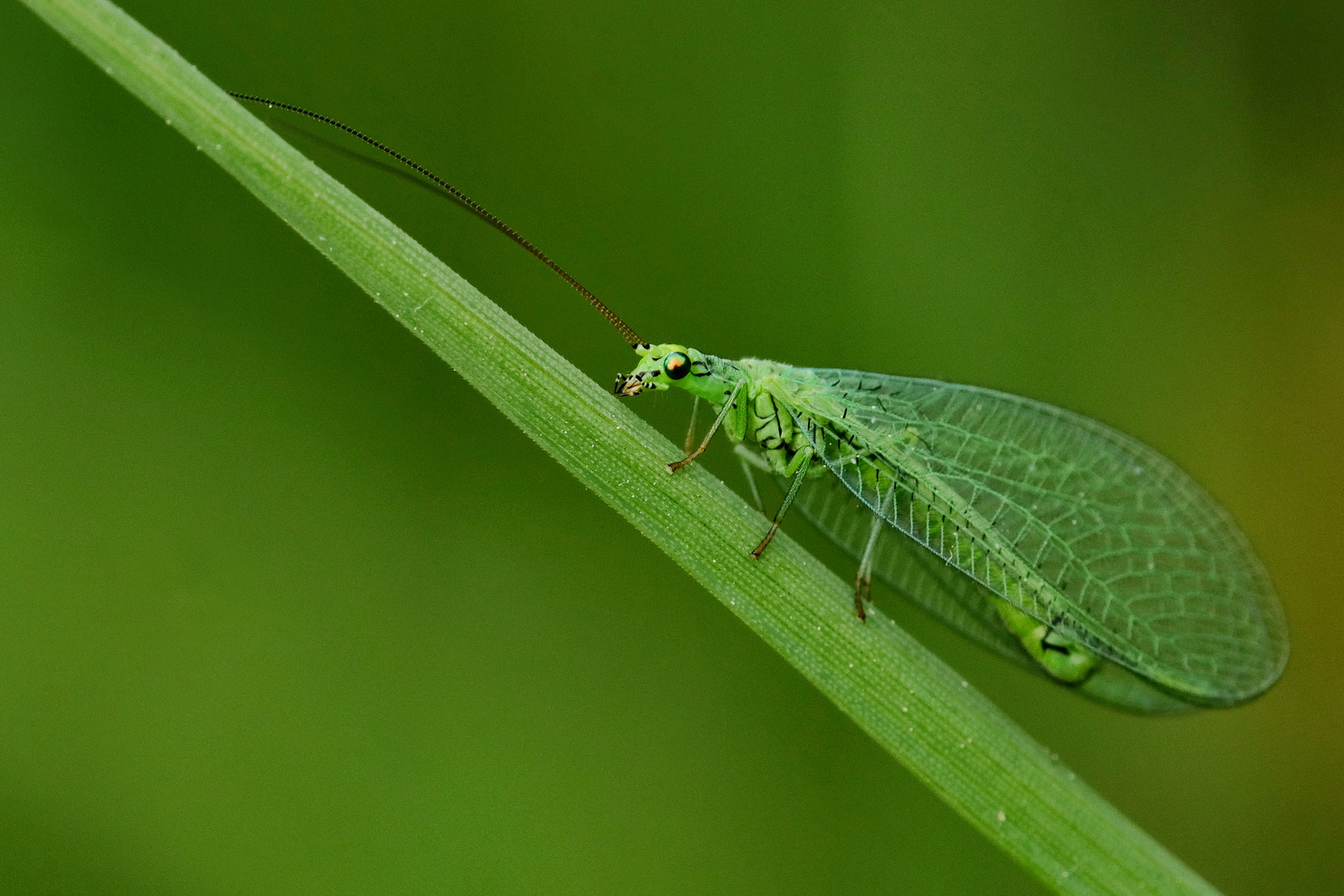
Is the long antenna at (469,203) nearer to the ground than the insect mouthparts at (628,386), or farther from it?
farther from it

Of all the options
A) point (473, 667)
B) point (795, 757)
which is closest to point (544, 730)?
point (473, 667)

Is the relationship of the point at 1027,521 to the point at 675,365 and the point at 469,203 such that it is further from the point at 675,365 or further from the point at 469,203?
the point at 469,203

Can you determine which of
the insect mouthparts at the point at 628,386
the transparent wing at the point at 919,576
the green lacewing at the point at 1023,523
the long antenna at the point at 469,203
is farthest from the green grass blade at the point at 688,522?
the transparent wing at the point at 919,576

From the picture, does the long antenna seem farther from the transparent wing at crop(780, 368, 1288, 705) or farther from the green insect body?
the transparent wing at crop(780, 368, 1288, 705)

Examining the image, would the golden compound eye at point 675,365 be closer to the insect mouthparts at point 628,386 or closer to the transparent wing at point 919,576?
the insect mouthparts at point 628,386

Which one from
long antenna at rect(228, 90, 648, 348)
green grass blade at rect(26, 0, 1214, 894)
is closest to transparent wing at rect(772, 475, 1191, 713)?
long antenna at rect(228, 90, 648, 348)

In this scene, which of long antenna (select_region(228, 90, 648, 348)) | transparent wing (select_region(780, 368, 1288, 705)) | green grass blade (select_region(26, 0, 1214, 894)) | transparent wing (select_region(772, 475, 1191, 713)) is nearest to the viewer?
green grass blade (select_region(26, 0, 1214, 894))

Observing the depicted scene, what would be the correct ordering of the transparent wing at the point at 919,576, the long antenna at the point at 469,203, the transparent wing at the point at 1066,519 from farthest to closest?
the transparent wing at the point at 919,576 → the transparent wing at the point at 1066,519 → the long antenna at the point at 469,203
